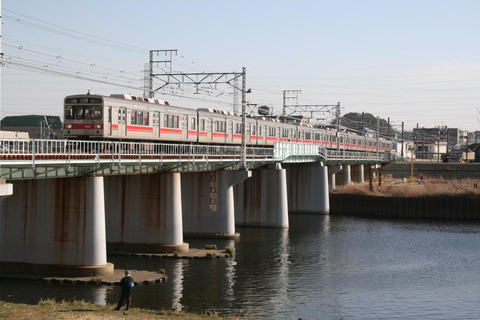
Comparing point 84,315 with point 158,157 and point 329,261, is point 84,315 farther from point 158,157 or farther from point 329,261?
point 329,261

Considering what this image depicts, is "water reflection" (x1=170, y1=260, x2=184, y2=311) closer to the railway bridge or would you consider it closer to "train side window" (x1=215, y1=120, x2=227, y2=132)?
the railway bridge

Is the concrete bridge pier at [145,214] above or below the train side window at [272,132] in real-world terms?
below

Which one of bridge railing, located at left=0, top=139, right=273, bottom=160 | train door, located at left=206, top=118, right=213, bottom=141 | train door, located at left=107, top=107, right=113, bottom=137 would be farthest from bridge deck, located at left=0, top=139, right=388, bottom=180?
train door, located at left=206, top=118, right=213, bottom=141

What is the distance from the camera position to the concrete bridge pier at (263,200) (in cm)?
6944

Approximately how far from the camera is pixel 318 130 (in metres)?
96.3

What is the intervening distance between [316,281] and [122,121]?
51.8 ft

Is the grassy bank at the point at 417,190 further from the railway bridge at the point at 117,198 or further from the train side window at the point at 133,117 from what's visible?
the train side window at the point at 133,117

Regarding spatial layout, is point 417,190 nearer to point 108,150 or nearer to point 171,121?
point 171,121

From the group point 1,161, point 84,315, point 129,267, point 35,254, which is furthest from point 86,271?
point 84,315

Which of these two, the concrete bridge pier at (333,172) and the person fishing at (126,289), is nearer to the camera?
the person fishing at (126,289)

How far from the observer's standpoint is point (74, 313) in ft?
84.0

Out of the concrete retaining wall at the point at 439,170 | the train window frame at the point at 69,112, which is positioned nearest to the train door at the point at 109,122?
the train window frame at the point at 69,112

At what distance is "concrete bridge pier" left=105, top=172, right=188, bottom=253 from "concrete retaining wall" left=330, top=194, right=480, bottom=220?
44.2 meters

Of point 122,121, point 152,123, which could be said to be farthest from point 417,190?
point 122,121
